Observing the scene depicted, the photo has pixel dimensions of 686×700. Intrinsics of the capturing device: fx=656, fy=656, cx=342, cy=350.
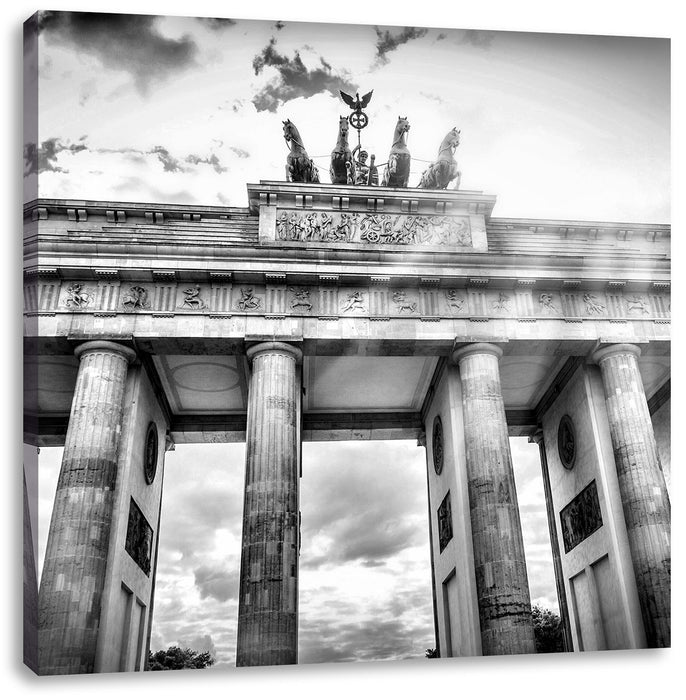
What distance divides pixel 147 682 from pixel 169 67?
10.3m

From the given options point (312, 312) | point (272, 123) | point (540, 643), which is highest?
point (272, 123)

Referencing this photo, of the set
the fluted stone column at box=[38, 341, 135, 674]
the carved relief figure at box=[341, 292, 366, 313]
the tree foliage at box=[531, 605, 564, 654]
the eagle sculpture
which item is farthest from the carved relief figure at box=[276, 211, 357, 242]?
the tree foliage at box=[531, 605, 564, 654]

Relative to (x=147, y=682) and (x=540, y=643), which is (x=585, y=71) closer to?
(x=147, y=682)

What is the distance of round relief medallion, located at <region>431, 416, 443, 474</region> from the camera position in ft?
60.4

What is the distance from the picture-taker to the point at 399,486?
20.2 meters

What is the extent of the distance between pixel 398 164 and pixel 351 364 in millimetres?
5636

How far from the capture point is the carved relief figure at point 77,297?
15000 millimetres

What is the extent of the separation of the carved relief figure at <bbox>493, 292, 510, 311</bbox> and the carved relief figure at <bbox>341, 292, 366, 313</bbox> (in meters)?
3.31

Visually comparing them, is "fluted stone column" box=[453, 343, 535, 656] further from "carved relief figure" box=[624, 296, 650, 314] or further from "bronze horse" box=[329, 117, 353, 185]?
"bronze horse" box=[329, 117, 353, 185]

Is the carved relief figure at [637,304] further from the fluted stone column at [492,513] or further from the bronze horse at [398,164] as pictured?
the bronze horse at [398,164]

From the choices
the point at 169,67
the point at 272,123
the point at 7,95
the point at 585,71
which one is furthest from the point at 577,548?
the point at 7,95

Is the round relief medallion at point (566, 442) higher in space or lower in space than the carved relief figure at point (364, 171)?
lower

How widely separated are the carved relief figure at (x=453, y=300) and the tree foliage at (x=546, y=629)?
1579cm

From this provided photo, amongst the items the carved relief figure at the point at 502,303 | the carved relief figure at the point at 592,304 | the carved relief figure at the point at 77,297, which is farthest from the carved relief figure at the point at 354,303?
the carved relief figure at the point at 77,297
